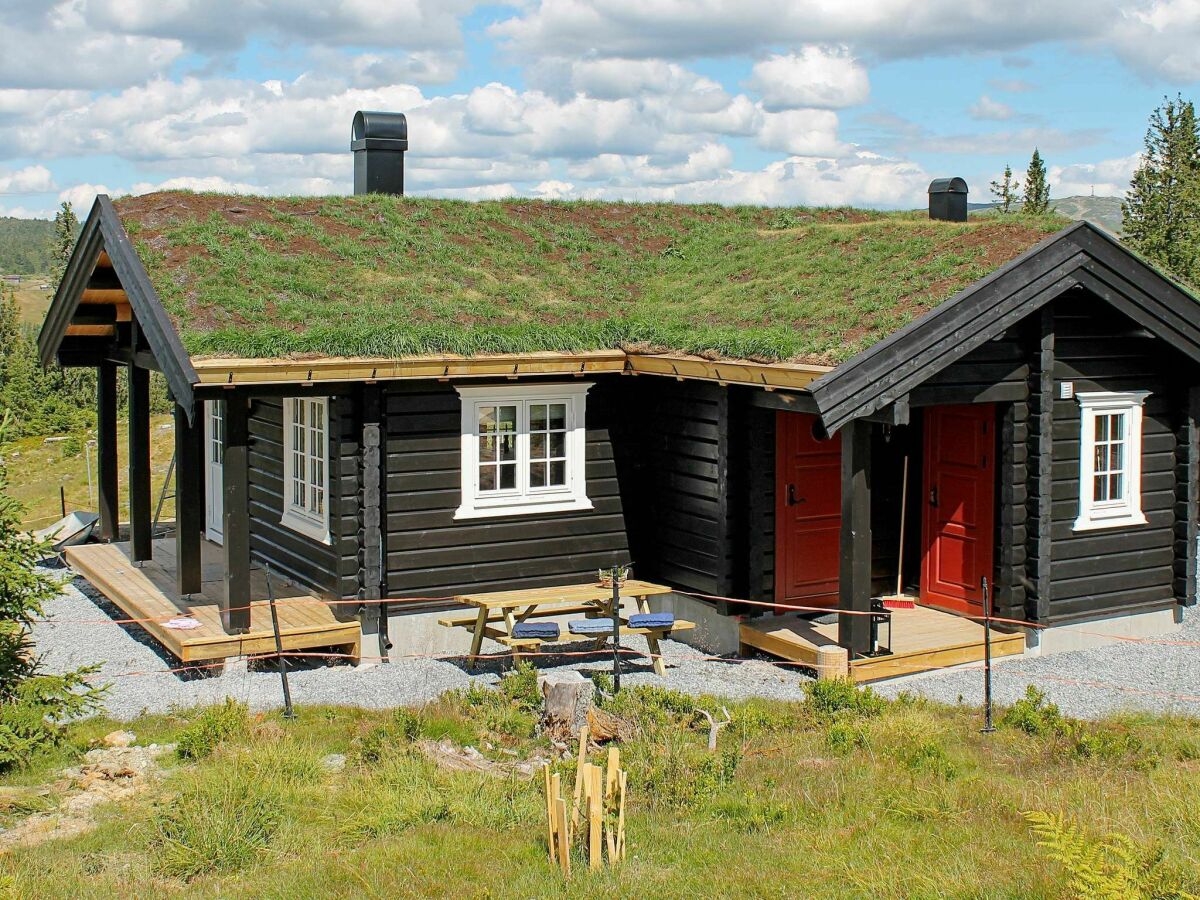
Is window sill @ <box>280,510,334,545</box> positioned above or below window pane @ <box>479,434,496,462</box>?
below

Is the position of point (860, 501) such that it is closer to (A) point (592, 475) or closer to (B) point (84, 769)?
(A) point (592, 475)

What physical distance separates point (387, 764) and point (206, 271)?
270 inches

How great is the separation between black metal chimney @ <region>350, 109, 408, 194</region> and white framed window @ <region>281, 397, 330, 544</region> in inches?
192

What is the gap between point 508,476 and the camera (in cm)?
1352

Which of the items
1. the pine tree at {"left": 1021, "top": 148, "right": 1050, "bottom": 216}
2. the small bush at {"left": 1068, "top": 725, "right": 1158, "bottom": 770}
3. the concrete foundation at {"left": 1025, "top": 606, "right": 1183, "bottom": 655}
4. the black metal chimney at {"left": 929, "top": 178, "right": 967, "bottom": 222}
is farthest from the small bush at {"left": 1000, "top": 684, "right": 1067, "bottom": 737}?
the pine tree at {"left": 1021, "top": 148, "right": 1050, "bottom": 216}

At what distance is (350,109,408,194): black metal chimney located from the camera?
57.9 ft

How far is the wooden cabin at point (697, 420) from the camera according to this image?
11.9 metres

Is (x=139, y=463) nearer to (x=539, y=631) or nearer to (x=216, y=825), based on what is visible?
(x=539, y=631)

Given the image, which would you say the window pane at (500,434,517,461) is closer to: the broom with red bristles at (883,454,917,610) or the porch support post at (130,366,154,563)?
the broom with red bristles at (883,454,917,610)

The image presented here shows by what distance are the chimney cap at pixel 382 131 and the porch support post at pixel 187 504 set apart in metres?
5.93

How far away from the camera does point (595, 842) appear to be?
682cm

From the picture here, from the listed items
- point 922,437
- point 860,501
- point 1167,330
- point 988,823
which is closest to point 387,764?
point 988,823

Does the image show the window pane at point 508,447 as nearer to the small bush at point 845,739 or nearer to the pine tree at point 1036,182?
the small bush at point 845,739

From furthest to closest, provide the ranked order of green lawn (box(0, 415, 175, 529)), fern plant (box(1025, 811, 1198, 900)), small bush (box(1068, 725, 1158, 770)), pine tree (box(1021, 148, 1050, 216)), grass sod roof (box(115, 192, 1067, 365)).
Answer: pine tree (box(1021, 148, 1050, 216)), green lawn (box(0, 415, 175, 529)), grass sod roof (box(115, 192, 1067, 365)), small bush (box(1068, 725, 1158, 770)), fern plant (box(1025, 811, 1198, 900))
